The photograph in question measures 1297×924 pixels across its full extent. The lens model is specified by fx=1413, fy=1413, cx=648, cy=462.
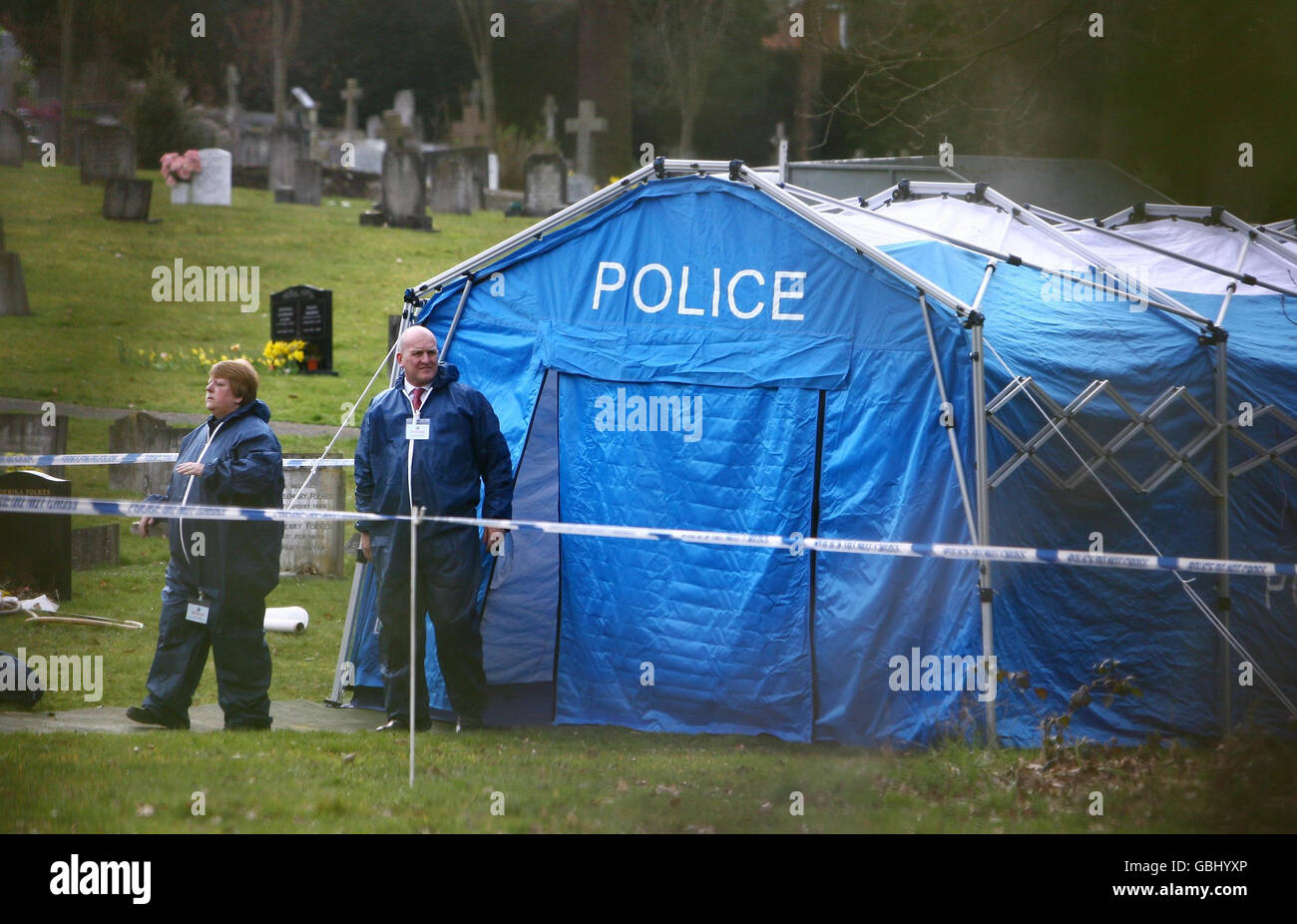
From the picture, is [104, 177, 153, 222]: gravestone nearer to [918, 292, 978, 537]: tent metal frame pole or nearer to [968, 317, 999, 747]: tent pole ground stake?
[918, 292, 978, 537]: tent metal frame pole

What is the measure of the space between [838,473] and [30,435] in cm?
794

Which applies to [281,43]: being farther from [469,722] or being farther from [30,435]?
[469,722]

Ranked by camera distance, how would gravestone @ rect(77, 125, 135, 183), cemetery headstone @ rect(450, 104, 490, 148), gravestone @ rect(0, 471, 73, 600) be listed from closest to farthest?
1. gravestone @ rect(0, 471, 73, 600)
2. gravestone @ rect(77, 125, 135, 183)
3. cemetery headstone @ rect(450, 104, 490, 148)

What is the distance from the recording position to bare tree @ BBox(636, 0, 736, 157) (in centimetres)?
3716

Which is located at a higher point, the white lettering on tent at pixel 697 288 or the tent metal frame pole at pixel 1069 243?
the tent metal frame pole at pixel 1069 243

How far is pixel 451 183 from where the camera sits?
28.3 metres

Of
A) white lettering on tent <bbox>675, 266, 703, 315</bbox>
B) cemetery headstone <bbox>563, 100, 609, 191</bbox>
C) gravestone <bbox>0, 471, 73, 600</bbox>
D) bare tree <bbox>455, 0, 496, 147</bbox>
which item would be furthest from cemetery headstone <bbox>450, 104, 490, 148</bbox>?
white lettering on tent <bbox>675, 266, 703, 315</bbox>

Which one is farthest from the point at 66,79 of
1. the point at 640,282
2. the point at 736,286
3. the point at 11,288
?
the point at 736,286

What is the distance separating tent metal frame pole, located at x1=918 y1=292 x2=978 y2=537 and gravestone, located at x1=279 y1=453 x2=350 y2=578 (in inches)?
227

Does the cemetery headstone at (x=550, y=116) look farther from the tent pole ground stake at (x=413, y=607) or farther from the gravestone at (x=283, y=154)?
the tent pole ground stake at (x=413, y=607)

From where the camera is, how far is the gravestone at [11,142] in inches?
1043

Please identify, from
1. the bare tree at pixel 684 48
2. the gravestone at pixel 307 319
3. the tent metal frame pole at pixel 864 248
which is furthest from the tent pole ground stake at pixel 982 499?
the bare tree at pixel 684 48

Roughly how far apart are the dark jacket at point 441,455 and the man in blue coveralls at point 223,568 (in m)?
0.53

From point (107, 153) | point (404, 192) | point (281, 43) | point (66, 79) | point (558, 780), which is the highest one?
point (281, 43)
